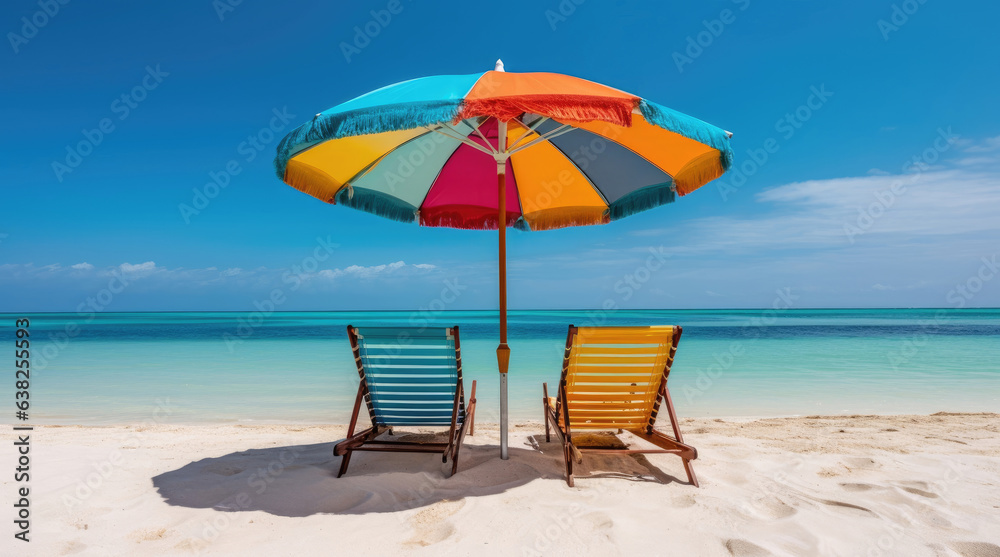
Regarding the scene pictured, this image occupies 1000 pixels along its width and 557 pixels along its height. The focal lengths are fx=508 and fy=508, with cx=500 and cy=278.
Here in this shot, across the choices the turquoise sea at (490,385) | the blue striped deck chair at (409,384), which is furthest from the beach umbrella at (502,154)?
the turquoise sea at (490,385)

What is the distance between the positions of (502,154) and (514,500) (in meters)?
2.12

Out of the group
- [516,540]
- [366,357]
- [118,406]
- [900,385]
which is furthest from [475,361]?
[516,540]

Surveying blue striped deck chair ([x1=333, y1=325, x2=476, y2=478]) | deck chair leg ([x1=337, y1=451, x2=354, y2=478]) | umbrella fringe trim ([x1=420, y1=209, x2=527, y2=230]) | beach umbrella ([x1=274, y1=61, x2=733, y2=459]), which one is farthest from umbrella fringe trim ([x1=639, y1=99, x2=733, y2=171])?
deck chair leg ([x1=337, y1=451, x2=354, y2=478])

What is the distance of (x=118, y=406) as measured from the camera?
21.3ft

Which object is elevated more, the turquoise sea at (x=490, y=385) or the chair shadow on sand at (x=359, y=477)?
the chair shadow on sand at (x=359, y=477)

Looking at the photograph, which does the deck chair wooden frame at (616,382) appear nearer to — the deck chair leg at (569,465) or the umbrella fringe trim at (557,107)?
the deck chair leg at (569,465)

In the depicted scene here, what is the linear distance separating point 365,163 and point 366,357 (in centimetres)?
151

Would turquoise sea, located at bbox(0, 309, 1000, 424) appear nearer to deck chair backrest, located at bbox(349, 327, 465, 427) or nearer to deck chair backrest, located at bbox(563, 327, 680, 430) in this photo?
deck chair backrest, located at bbox(349, 327, 465, 427)

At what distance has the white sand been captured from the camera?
218cm

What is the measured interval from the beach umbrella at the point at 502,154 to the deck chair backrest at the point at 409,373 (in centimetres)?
36

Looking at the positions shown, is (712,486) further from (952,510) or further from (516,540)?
(516,540)

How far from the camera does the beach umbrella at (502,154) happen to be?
8.02 feet

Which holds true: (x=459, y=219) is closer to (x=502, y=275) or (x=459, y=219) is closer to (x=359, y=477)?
(x=502, y=275)

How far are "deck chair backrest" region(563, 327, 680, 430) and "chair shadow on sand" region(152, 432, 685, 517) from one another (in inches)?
12.7
